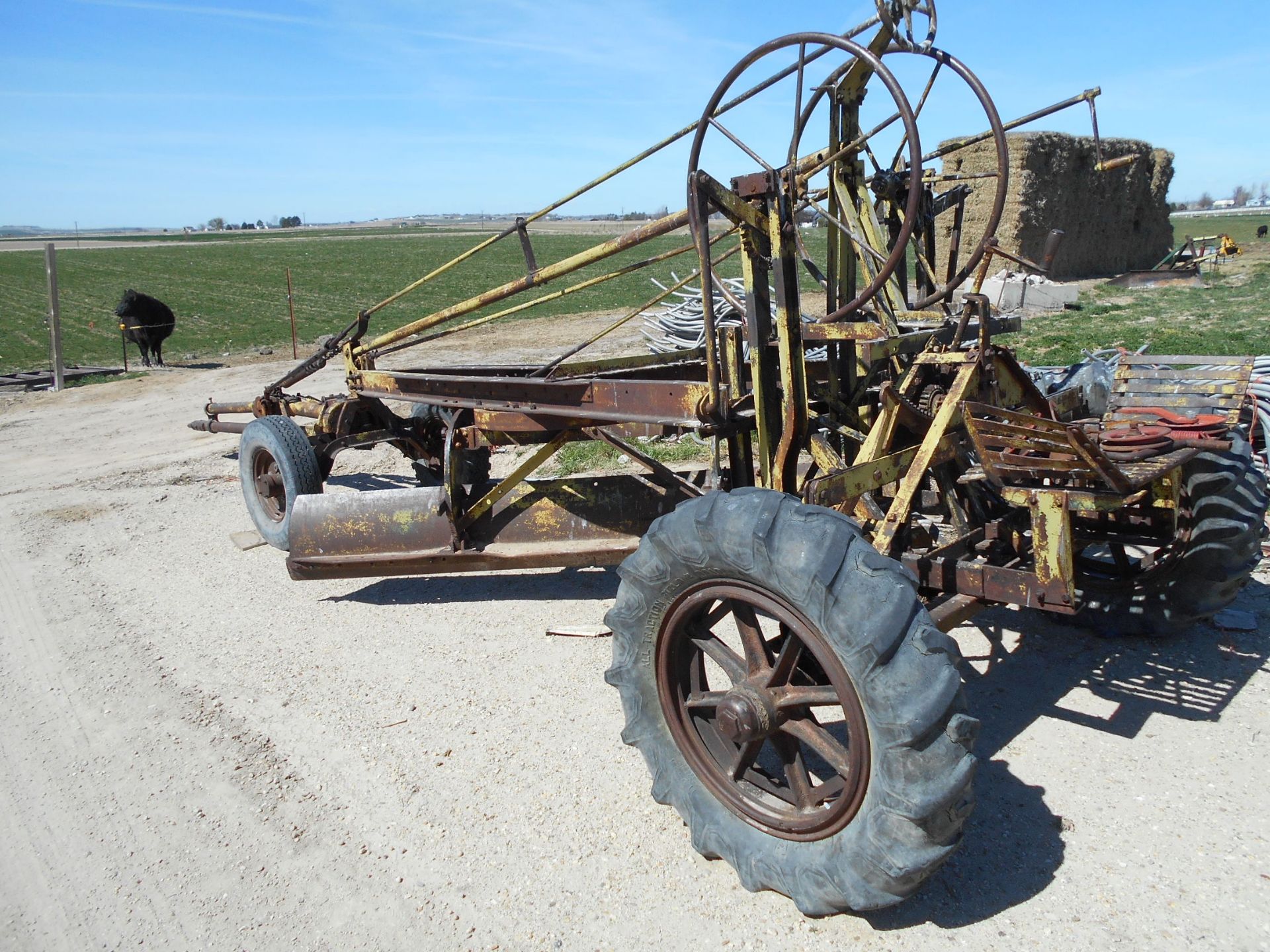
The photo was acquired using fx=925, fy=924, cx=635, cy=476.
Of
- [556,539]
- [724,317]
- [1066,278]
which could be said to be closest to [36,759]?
[556,539]

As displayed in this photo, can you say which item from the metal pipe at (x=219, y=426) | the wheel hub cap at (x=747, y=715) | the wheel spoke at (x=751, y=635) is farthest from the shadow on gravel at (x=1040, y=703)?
the metal pipe at (x=219, y=426)

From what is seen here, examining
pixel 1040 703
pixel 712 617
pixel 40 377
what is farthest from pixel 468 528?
pixel 40 377

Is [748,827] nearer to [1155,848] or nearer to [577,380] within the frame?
[1155,848]

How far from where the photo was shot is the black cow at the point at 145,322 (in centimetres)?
1578

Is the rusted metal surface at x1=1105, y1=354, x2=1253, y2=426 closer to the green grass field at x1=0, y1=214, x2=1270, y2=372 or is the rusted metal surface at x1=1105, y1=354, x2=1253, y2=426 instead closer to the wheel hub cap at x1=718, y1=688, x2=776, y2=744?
the wheel hub cap at x1=718, y1=688, x2=776, y2=744

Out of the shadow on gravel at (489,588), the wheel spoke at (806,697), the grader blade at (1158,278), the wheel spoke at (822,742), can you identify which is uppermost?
the grader blade at (1158,278)

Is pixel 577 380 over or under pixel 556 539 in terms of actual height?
over

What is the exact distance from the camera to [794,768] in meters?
3.06

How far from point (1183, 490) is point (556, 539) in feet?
10.6

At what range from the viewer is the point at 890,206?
475 cm

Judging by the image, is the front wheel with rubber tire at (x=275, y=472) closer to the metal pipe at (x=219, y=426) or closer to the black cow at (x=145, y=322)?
the metal pipe at (x=219, y=426)

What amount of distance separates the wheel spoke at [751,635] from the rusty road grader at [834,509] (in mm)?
14

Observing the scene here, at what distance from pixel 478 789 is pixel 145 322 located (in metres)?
15.2

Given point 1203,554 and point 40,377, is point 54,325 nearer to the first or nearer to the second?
point 40,377
